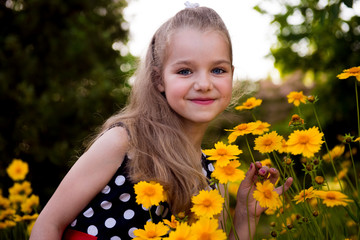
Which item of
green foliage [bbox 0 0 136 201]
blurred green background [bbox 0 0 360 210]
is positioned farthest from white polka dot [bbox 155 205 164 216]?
green foliage [bbox 0 0 136 201]

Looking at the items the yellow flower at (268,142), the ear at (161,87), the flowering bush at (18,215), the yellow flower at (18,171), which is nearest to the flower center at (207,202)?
the yellow flower at (268,142)

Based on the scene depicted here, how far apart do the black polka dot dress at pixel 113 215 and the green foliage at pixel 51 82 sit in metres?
1.84

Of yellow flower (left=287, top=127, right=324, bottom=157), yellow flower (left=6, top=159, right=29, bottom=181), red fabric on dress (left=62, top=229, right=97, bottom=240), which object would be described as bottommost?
yellow flower (left=6, top=159, right=29, bottom=181)

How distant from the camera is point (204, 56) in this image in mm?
1513

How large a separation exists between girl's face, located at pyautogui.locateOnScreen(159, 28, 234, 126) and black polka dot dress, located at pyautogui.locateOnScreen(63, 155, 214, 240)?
0.98 ft

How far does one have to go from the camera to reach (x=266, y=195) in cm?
117

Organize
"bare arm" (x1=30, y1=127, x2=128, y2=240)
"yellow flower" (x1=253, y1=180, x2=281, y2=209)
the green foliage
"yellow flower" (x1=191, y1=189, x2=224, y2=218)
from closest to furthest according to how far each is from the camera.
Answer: "yellow flower" (x1=191, y1=189, x2=224, y2=218)
"yellow flower" (x1=253, y1=180, x2=281, y2=209)
"bare arm" (x1=30, y1=127, x2=128, y2=240)
the green foliage

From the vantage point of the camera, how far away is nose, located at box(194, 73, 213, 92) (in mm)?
1487

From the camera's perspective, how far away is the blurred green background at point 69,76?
3.10 meters

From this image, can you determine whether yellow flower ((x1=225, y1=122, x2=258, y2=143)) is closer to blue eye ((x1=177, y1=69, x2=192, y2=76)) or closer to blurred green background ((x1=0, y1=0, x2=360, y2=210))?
blue eye ((x1=177, y1=69, x2=192, y2=76))

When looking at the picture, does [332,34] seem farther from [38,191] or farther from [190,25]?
[38,191]

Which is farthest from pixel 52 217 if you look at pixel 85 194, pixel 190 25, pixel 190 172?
pixel 190 25

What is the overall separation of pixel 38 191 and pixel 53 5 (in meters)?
1.58

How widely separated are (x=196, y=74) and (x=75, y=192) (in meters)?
0.58
